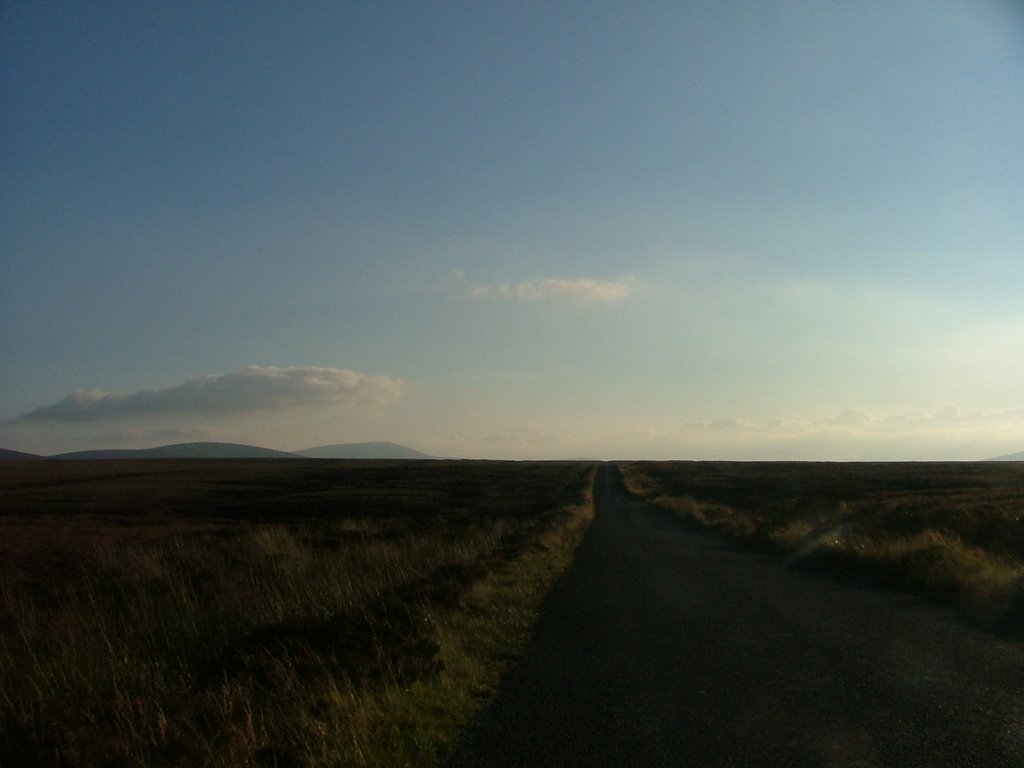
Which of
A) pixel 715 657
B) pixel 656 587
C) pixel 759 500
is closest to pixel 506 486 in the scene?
pixel 759 500

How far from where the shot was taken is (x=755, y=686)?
8.20 meters

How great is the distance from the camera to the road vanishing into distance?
6.28m

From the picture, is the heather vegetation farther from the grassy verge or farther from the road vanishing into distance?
the grassy verge

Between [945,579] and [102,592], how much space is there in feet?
49.6

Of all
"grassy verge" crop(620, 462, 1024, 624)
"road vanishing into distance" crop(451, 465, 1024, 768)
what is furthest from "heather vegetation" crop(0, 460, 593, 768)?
"grassy verge" crop(620, 462, 1024, 624)

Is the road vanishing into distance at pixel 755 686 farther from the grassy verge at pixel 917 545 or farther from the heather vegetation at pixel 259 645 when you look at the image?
the grassy verge at pixel 917 545

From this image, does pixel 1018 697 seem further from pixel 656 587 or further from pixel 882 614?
pixel 656 587

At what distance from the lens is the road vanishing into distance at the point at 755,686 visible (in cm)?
628

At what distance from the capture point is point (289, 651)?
8797 mm

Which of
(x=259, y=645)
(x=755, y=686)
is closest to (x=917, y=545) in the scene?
(x=755, y=686)

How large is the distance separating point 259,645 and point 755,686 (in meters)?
5.18

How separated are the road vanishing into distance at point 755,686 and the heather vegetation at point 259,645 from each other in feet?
2.33

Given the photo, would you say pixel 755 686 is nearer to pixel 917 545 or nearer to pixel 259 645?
pixel 259 645

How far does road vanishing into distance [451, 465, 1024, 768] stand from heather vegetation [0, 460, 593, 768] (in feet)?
2.33
